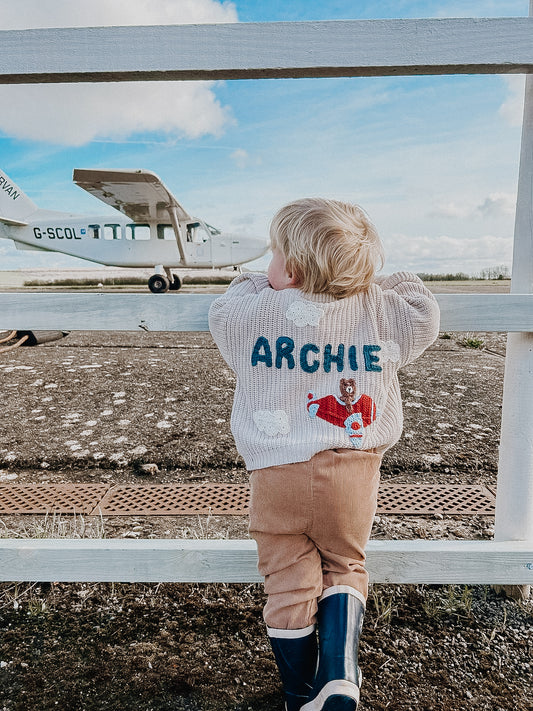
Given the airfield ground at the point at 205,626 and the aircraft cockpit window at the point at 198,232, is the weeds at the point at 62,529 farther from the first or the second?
the aircraft cockpit window at the point at 198,232

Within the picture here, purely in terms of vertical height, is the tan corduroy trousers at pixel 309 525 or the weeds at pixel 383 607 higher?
the tan corduroy trousers at pixel 309 525

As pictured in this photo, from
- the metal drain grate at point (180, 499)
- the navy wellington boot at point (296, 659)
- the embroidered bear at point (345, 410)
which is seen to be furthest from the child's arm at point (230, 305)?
the metal drain grate at point (180, 499)

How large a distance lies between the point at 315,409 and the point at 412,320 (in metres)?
0.31

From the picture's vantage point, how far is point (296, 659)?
1.10m

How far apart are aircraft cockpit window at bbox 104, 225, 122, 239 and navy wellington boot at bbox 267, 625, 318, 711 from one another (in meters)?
20.1

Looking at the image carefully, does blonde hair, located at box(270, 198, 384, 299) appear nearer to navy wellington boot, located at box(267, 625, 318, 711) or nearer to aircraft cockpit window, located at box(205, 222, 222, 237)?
navy wellington boot, located at box(267, 625, 318, 711)

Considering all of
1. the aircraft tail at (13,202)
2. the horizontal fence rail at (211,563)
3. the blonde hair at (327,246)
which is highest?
the aircraft tail at (13,202)

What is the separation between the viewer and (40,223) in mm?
21391

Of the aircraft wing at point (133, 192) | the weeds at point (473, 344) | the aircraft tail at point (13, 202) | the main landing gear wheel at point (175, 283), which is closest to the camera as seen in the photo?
the weeds at point (473, 344)

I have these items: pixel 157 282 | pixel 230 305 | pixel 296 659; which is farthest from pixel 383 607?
pixel 157 282

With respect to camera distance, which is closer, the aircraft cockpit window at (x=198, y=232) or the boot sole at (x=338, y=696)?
the boot sole at (x=338, y=696)

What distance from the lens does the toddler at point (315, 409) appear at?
1096 mm

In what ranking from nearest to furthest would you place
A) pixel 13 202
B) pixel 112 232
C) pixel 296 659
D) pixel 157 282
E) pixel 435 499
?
pixel 296 659
pixel 435 499
pixel 157 282
pixel 112 232
pixel 13 202

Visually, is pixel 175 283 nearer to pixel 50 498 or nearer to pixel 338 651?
pixel 50 498
